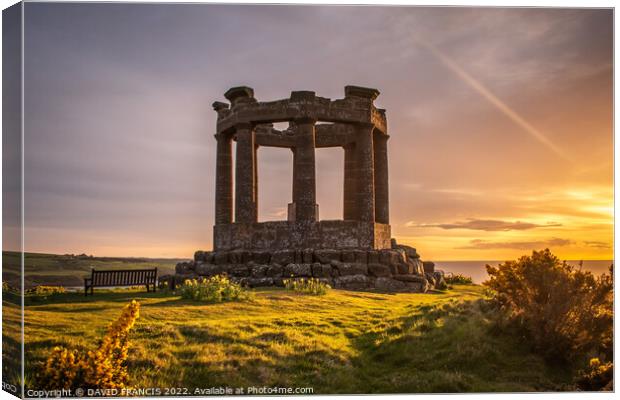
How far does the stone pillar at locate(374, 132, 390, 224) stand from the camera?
2697cm

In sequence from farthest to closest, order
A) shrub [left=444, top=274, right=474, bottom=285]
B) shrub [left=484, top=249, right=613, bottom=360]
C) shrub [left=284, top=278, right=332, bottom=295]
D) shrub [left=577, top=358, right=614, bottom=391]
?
shrub [left=444, top=274, right=474, bottom=285] < shrub [left=284, top=278, right=332, bottom=295] < shrub [left=484, top=249, right=613, bottom=360] < shrub [left=577, top=358, right=614, bottom=391]

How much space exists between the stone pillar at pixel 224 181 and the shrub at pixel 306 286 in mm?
7500

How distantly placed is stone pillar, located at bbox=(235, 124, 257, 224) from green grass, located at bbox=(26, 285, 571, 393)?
1081 centimetres

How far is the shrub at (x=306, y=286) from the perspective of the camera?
17531 mm

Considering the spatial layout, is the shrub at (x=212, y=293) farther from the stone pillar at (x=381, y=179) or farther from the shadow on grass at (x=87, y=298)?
the stone pillar at (x=381, y=179)

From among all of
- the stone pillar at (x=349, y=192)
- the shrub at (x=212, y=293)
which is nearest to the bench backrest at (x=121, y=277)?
the shrub at (x=212, y=293)

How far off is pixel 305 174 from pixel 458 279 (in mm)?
10660

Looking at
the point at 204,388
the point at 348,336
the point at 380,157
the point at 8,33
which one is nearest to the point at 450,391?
the point at 348,336

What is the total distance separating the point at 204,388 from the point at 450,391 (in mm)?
4499

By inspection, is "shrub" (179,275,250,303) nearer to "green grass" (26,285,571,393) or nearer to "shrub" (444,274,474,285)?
"green grass" (26,285,571,393)

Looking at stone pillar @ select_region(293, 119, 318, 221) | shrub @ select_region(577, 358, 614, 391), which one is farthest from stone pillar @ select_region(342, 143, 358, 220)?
shrub @ select_region(577, 358, 614, 391)

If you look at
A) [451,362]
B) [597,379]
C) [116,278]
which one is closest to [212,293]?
[116,278]

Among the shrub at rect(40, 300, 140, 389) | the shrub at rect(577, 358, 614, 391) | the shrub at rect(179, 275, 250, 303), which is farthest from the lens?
the shrub at rect(179, 275, 250, 303)

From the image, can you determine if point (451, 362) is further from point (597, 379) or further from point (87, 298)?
point (87, 298)
